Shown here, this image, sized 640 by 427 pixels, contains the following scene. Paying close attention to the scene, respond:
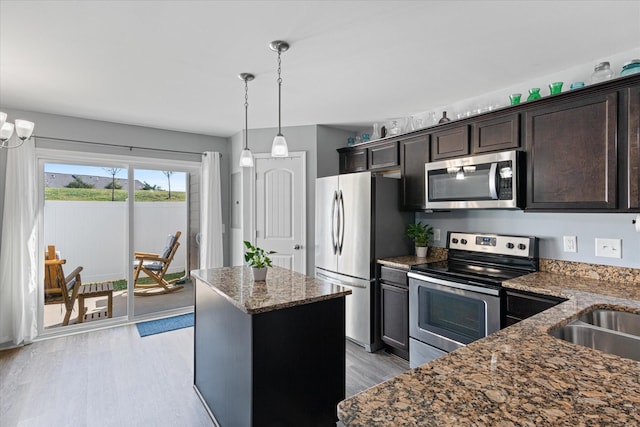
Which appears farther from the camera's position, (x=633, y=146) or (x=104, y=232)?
(x=104, y=232)

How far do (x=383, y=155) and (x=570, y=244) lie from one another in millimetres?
1886

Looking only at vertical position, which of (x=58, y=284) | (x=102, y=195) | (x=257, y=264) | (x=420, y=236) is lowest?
(x=58, y=284)

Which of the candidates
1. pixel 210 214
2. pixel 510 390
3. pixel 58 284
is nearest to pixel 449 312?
pixel 510 390

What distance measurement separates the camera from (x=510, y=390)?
81 cm

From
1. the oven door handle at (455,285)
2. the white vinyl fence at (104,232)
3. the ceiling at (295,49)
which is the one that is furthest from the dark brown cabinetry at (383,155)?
the white vinyl fence at (104,232)

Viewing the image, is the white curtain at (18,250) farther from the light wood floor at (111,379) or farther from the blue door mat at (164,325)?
the blue door mat at (164,325)

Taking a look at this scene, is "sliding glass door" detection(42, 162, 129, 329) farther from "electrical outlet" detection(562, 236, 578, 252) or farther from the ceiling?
"electrical outlet" detection(562, 236, 578, 252)

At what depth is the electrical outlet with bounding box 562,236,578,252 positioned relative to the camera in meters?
2.47

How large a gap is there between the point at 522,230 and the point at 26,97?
4.72m

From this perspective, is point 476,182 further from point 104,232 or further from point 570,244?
point 104,232

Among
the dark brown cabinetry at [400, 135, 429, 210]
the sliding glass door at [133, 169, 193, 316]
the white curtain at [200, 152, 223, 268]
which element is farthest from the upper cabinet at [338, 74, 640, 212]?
the sliding glass door at [133, 169, 193, 316]

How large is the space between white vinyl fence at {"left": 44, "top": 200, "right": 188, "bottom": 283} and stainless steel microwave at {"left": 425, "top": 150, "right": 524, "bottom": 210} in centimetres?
344

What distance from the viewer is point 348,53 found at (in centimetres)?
229

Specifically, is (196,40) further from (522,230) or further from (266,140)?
(522,230)
